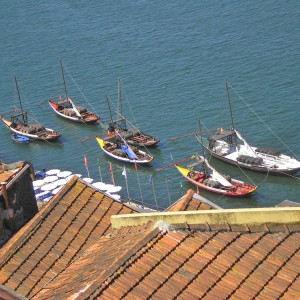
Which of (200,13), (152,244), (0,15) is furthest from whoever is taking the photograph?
(0,15)

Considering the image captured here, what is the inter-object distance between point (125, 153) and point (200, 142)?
302 inches

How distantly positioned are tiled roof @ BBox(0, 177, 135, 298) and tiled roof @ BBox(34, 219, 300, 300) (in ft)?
9.26

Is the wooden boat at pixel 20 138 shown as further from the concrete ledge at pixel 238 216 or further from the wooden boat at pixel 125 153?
the concrete ledge at pixel 238 216

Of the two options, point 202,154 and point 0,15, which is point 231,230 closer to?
point 202,154

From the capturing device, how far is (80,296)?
17.7 m

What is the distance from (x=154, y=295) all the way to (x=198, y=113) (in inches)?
2894

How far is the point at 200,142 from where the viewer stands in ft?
271

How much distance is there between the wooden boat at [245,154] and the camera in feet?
248

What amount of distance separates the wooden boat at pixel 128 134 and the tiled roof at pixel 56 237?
188ft

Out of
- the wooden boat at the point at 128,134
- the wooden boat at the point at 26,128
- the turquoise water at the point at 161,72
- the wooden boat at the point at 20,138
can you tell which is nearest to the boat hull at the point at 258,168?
the turquoise water at the point at 161,72

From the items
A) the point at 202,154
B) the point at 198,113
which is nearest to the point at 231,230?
the point at 202,154

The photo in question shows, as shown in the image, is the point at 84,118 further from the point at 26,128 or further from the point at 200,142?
the point at 200,142

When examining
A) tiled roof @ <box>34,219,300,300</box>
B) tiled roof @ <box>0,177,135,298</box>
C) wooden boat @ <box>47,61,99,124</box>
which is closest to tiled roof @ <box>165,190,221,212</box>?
tiled roof @ <box>0,177,135,298</box>

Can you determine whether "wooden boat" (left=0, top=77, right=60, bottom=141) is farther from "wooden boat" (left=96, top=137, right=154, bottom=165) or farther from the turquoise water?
"wooden boat" (left=96, top=137, right=154, bottom=165)
